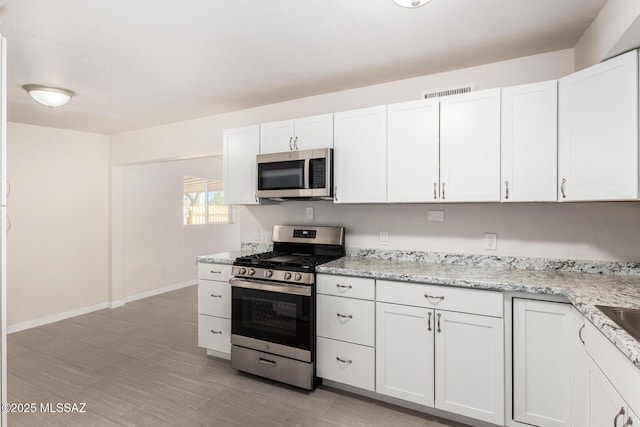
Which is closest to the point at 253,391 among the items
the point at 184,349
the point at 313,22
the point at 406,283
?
the point at 184,349

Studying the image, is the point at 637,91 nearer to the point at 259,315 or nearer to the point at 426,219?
the point at 426,219

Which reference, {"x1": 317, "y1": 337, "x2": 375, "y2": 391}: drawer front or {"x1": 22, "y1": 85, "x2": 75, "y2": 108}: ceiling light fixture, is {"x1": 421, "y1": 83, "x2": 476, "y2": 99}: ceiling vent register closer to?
{"x1": 317, "y1": 337, "x2": 375, "y2": 391}: drawer front

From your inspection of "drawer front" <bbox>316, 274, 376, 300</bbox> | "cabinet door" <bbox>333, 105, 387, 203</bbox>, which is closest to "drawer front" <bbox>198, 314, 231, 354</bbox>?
"drawer front" <bbox>316, 274, 376, 300</bbox>

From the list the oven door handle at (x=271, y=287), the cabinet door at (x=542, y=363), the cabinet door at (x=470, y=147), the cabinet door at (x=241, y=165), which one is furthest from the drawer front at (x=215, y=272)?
the cabinet door at (x=542, y=363)

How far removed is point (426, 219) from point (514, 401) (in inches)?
53.2

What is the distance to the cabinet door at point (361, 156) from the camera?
2637mm

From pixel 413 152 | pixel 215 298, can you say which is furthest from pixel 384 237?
pixel 215 298

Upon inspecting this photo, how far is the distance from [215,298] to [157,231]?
302 centimetres

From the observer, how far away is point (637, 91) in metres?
1.72

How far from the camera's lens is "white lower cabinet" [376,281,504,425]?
2045 millimetres

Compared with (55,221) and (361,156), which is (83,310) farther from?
(361,156)

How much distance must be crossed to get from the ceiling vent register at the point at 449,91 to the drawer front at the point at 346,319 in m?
1.67

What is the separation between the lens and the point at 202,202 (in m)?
6.68

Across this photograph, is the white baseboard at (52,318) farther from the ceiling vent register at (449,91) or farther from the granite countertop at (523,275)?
the ceiling vent register at (449,91)
